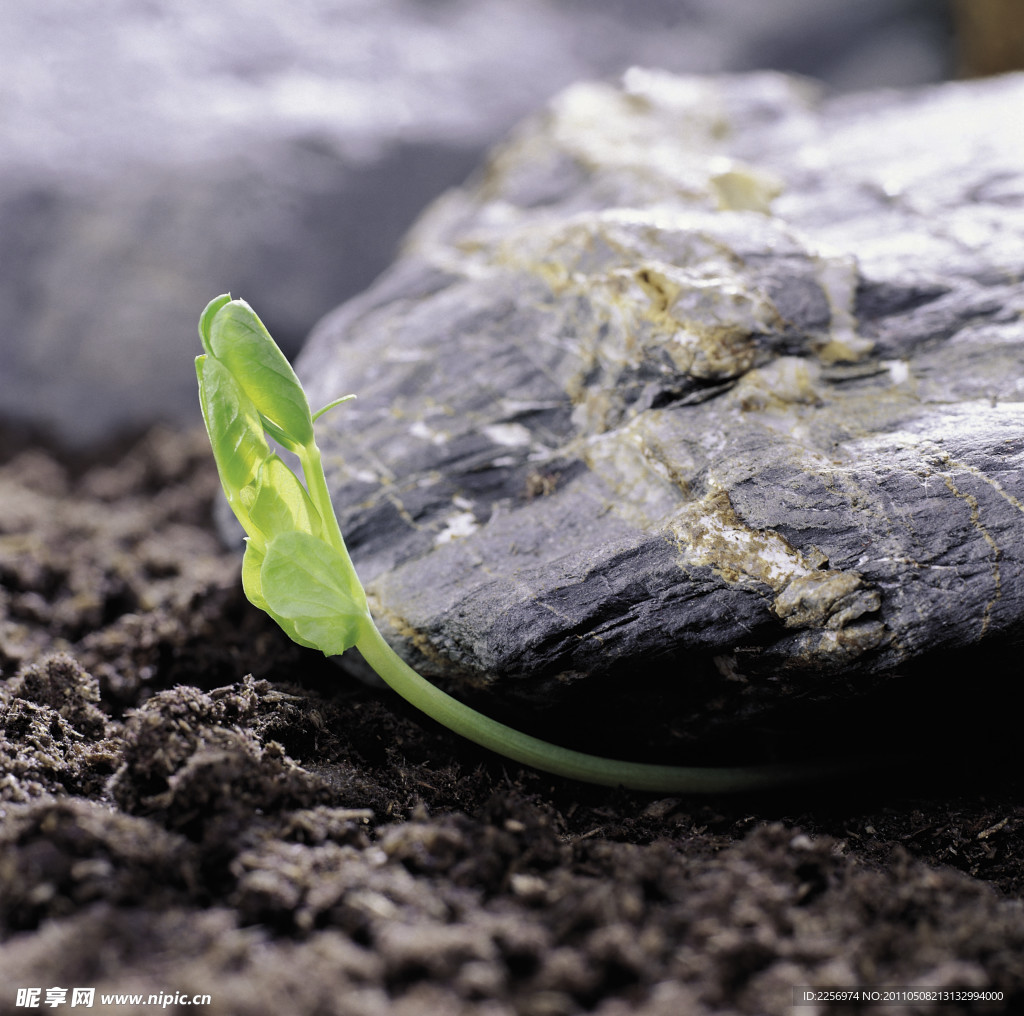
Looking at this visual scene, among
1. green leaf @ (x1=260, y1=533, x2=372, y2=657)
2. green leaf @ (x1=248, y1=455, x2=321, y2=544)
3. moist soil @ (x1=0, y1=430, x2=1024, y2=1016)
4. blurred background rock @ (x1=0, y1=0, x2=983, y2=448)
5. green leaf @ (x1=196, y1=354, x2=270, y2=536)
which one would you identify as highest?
blurred background rock @ (x1=0, y1=0, x2=983, y2=448)

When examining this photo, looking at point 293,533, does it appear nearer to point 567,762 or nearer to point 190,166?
point 567,762

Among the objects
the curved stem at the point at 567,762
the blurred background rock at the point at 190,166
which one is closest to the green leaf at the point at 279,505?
the curved stem at the point at 567,762

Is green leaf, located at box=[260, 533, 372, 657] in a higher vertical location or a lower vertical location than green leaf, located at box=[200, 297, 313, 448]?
lower

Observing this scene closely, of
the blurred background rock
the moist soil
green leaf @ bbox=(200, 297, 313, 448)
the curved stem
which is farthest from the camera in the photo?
the blurred background rock

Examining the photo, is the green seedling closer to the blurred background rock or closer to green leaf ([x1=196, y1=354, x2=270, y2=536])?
green leaf ([x1=196, y1=354, x2=270, y2=536])

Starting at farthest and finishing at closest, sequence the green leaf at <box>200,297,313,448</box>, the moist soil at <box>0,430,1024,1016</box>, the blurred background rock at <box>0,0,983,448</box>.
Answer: the blurred background rock at <box>0,0,983,448</box>, the green leaf at <box>200,297,313,448</box>, the moist soil at <box>0,430,1024,1016</box>

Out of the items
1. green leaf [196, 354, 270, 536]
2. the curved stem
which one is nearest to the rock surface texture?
the curved stem
